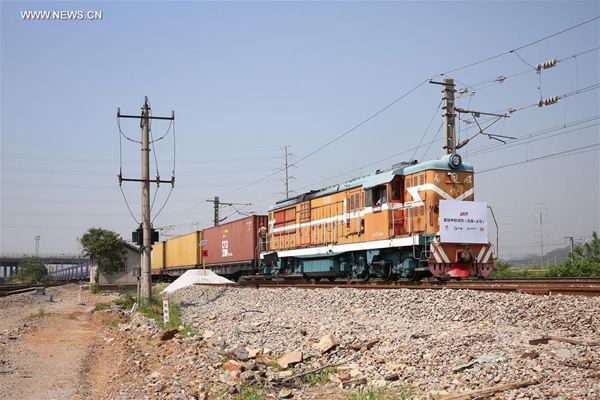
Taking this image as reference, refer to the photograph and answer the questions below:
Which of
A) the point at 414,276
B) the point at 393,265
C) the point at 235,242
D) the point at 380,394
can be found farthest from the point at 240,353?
the point at 235,242

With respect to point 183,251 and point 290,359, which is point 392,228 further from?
point 183,251

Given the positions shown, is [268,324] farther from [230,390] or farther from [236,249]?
[236,249]

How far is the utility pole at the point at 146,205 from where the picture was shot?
62.4 ft

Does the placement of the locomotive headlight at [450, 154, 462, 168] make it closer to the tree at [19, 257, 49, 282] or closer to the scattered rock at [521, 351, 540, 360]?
the scattered rock at [521, 351, 540, 360]

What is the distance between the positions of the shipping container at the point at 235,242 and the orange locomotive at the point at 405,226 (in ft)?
22.3

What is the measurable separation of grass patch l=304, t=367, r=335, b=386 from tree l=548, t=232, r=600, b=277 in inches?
972

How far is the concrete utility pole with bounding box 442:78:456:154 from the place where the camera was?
80.1 feet

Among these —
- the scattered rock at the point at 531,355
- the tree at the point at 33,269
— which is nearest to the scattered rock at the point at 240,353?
the scattered rock at the point at 531,355

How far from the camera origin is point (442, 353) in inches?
283

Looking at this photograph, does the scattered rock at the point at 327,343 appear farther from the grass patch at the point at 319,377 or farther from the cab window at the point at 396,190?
the cab window at the point at 396,190

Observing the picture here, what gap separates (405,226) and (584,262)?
17.6m

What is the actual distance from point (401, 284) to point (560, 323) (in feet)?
24.0

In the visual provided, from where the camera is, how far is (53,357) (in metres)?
11.7

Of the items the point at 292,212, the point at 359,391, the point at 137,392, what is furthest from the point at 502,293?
the point at 292,212
